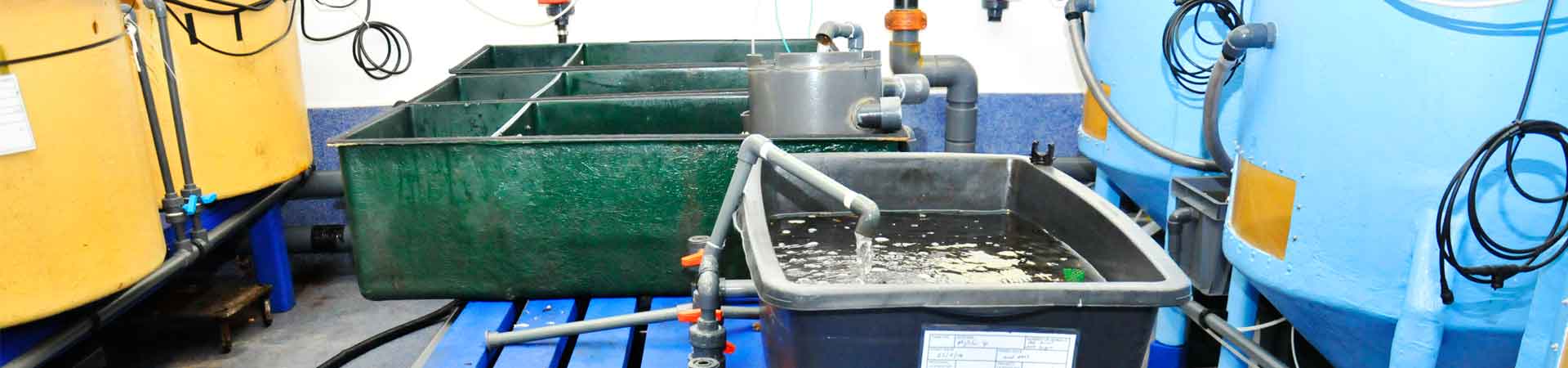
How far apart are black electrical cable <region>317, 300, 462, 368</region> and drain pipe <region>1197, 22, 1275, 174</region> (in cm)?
140

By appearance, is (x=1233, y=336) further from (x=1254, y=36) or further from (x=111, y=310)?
(x=111, y=310)

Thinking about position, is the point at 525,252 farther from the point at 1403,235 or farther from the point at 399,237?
the point at 1403,235

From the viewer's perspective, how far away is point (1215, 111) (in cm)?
153

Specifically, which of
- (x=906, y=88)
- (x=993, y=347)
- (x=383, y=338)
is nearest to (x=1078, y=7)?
(x=906, y=88)

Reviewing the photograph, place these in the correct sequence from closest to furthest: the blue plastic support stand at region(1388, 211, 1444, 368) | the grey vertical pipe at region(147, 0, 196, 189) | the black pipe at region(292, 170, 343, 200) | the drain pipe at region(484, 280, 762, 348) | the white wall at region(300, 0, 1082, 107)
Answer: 1. the blue plastic support stand at region(1388, 211, 1444, 368)
2. the drain pipe at region(484, 280, 762, 348)
3. the grey vertical pipe at region(147, 0, 196, 189)
4. the black pipe at region(292, 170, 343, 200)
5. the white wall at region(300, 0, 1082, 107)

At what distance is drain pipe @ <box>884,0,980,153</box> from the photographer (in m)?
2.46

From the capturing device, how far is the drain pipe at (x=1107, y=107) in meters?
→ 1.88

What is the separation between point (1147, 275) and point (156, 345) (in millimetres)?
2354

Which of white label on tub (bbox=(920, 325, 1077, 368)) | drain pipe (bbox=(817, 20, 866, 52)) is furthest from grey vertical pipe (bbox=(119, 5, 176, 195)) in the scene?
white label on tub (bbox=(920, 325, 1077, 368))

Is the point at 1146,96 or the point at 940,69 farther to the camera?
the point at 940,69

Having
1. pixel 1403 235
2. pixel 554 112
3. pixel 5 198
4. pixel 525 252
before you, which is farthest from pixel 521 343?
pixel 1403 235

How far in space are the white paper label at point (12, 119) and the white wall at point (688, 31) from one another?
55.5 inches

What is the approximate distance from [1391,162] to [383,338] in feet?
5.99

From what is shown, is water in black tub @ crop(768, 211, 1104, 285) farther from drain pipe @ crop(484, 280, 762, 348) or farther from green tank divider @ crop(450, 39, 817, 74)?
green tank divider @ crop(450, 39, 817, 74)
